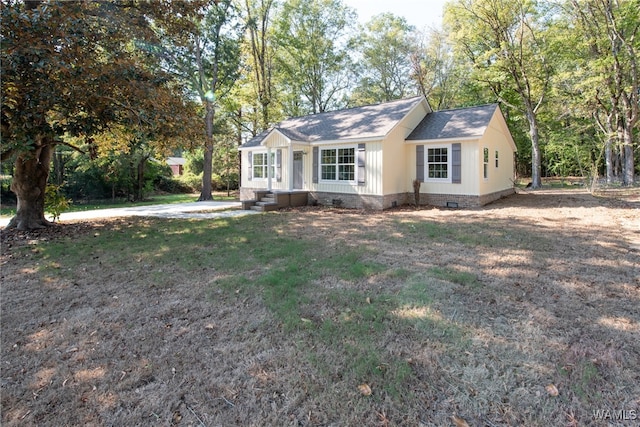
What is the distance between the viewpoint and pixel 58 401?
2.41 meters

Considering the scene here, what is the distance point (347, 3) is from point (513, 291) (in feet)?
88.2

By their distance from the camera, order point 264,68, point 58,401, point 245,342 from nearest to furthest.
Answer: point 58,401
point 245,342
point 264,68

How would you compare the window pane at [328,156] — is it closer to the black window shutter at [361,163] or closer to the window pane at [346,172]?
the window pane at [346,172]

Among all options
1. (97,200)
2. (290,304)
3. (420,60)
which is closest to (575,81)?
(420,60)

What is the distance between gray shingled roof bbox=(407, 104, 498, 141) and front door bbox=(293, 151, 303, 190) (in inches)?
173

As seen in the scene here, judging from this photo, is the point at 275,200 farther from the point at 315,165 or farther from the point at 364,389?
the point at 364,389

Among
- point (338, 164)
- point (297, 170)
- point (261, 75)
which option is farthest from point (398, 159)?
point (261, 75)

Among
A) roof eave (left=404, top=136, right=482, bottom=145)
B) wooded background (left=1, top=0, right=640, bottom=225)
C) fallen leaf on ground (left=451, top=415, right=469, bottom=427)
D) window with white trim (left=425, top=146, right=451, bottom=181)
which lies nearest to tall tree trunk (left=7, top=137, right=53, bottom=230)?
wooded background (left=1, top=0, right=640, bottom=225)

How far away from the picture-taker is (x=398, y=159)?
42.4 ft

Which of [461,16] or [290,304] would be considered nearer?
[290,304]

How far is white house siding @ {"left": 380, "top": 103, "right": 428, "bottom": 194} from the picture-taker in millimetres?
12305

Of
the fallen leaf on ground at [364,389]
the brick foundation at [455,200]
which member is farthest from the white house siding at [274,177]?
the fallen leaf on ground at [364,389]

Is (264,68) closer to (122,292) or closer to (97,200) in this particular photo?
(97,200)

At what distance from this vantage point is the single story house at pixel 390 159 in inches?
477
